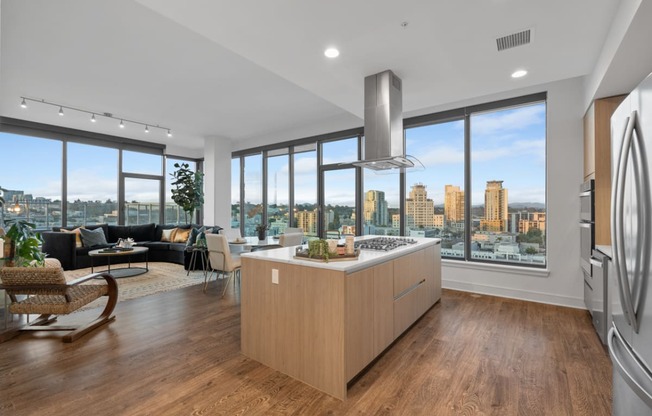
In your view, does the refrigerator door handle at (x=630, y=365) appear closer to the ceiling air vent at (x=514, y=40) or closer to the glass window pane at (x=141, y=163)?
the ceiling air vent at (x=514, y=40)

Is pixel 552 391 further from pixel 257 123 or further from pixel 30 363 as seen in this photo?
pixel 257 123

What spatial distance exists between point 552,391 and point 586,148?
2.96m

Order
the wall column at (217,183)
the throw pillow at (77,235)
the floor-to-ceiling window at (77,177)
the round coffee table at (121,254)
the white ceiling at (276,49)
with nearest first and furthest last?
1. the white ceiling at (276,49)
2. the round coffee table at (121,254)
3. the throw pillow at (77,235)
4. the floor-to-ceiling window at (77,177)
5. the wall column at (217,183)

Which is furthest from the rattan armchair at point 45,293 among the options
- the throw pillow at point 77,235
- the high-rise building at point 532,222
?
the high-rise building at point 532,222

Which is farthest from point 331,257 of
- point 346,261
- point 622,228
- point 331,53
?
point 331,53

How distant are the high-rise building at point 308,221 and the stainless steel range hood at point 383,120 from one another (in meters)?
3.22

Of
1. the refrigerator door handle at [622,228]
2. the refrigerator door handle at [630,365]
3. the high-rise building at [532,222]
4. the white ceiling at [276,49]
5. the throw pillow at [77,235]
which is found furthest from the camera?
the throw pillow at [77,235]

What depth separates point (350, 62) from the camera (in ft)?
10.2

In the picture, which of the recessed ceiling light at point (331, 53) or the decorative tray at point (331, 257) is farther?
the recessed ceiling light at point (331, 53)

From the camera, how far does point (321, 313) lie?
2021 millimetres

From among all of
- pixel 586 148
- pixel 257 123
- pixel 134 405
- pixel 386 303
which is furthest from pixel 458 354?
pixel 257 123

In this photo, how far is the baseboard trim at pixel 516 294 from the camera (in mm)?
3750

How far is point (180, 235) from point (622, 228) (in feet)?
24.6

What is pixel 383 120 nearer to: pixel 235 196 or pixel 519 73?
pixel 519 73
